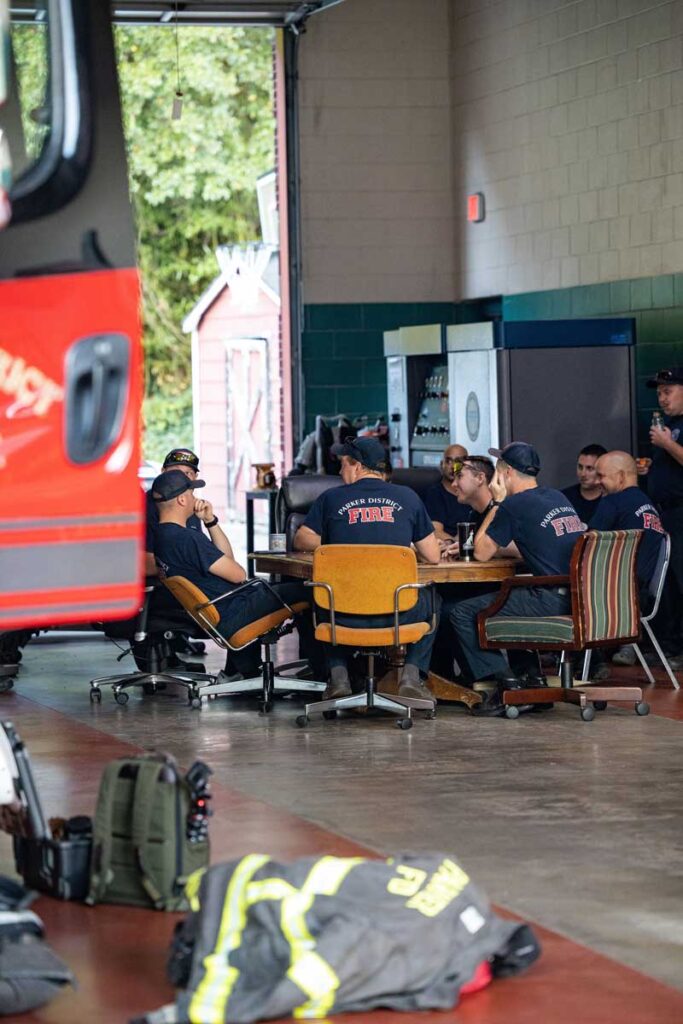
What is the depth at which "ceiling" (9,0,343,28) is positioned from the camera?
48.2 ft

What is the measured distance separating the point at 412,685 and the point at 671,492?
2.77 meters

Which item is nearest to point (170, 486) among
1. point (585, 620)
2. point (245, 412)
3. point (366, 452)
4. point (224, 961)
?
point (366, 452)

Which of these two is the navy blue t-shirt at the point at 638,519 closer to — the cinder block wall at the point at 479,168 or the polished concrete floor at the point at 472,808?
the polished concrete floor at the point at 472,808

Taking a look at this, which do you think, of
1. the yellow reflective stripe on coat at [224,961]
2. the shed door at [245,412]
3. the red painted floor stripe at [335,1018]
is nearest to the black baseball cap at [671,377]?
the red painted floor stripe at [335,1018]

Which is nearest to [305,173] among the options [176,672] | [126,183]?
[176,672]

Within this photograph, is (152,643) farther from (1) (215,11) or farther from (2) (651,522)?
(1) (215,11)

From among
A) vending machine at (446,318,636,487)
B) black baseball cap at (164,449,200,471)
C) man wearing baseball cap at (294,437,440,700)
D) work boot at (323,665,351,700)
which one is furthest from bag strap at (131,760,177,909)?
vending machine at (446,318,636,487)

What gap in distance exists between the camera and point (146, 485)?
74.2 feet

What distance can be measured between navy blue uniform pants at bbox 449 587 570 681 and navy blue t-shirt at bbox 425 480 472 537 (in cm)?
141

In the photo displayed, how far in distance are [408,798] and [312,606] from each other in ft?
8.42

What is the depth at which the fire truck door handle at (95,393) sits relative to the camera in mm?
4980

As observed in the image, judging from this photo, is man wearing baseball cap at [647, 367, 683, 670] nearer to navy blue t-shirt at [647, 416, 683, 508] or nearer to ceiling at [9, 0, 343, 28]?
navy blue t-shirt at [647, 416, 683, 508]

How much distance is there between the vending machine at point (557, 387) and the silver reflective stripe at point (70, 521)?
7490mm

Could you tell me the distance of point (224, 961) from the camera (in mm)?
4652
